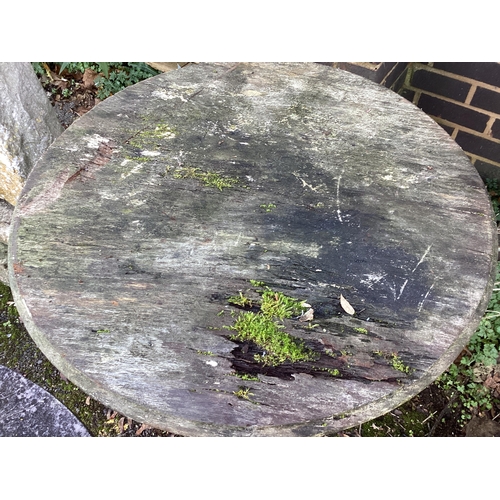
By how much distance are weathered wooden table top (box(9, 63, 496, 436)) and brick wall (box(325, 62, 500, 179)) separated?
95 cm

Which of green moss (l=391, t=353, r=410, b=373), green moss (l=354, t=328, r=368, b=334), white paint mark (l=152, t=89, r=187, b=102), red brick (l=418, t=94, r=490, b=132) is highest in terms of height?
red brick (l=418, t=94, r=490, b=132)

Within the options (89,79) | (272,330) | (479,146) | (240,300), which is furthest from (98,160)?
(89,79)

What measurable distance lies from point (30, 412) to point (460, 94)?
299cm

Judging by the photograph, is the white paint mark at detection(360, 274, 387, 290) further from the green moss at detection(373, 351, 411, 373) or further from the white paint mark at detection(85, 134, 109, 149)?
the white paint mark at detection(85, 134, 109, 149)

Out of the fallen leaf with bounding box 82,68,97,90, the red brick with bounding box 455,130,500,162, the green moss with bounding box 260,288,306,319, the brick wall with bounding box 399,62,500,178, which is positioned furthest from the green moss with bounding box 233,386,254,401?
the fallen leaf with bounding box 82,68,97,90

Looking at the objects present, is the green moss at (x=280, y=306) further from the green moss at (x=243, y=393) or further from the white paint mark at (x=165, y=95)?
the white paint mark at (x=165, y=95)

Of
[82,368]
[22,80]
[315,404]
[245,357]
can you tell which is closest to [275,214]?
[245,357]

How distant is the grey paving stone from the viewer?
2393 mm

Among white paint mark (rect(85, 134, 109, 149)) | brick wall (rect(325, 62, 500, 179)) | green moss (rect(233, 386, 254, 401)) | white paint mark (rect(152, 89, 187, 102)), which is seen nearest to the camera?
green moss (rect(233, 386, 254, 401))

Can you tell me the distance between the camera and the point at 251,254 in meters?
1.47

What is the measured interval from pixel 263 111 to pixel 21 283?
109cm

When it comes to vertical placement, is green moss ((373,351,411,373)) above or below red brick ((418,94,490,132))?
below

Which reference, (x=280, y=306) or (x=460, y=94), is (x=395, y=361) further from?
(x=460, y=94)

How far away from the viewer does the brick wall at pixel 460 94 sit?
8.68ft
